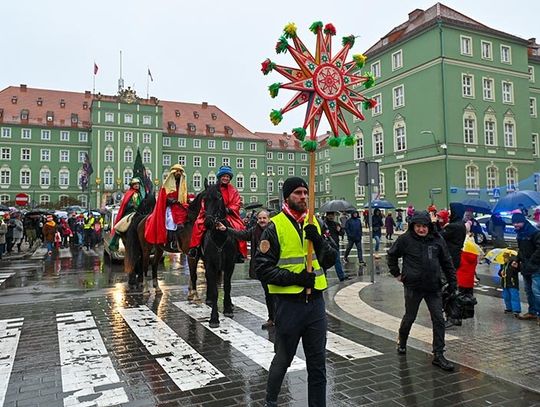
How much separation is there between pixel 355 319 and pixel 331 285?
147 inches

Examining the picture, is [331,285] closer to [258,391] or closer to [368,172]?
→ [368,172]

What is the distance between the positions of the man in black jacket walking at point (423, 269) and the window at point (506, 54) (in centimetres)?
4370

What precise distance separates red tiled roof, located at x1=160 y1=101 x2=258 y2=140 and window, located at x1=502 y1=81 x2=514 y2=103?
4866 centimetres

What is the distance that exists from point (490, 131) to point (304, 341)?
4298cm

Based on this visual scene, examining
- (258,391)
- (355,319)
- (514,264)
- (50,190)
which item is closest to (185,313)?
(355,319)

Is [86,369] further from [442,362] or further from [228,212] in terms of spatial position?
[442,362]

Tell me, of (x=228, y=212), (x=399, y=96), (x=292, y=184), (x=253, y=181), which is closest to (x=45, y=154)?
(x=253, y=181)

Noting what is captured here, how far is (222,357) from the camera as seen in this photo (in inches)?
213

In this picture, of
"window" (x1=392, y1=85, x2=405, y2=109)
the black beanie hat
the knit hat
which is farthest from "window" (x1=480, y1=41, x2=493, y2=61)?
the black beanie hat

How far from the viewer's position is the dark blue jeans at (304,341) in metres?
3.50

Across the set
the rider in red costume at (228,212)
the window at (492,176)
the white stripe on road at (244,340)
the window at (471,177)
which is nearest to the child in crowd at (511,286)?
the white stripe on road at (244,340)

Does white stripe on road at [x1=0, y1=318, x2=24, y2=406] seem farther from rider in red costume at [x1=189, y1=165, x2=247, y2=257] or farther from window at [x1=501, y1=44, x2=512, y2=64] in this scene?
window at [x1=501, y1=44, x2=512, y2=64]

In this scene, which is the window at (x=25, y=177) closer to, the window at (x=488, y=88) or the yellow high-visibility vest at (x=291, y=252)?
the window at (x=488, y=88)

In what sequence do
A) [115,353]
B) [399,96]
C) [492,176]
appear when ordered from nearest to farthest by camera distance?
[115,353], [492,176], [399,96]
